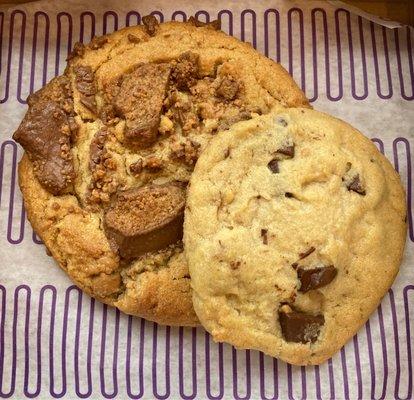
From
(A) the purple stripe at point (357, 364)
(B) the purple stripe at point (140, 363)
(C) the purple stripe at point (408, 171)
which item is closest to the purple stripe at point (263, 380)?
(A) the purple stripe at point (357, 364)

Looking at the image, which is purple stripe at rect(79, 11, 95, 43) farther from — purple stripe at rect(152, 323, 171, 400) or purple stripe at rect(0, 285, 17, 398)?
purple stripe at rect(152, 323, 171, 400)

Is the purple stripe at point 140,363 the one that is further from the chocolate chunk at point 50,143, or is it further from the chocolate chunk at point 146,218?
the chocolate chunk at point 50,143

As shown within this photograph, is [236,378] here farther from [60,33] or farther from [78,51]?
[60,33]

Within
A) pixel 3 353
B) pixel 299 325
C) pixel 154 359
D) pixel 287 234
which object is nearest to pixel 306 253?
pixel 287 234

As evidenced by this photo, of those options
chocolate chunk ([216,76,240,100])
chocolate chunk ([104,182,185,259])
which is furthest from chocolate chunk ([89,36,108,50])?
chocolate chunk ([104,182,185,259])

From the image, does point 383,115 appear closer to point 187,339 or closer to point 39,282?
point 187,339

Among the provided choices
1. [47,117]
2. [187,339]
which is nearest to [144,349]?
[187,339]
